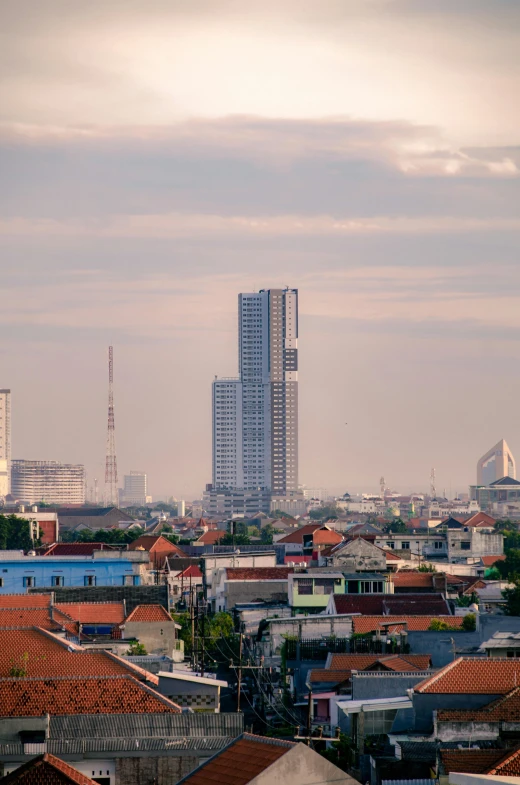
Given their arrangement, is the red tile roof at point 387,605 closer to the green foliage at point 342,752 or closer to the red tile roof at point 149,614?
the red tile roof at point 149,614

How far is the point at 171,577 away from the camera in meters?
74.5

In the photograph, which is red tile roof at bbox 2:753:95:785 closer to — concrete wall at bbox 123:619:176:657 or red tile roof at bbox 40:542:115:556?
concrete wall at bbox 123:619:176:657

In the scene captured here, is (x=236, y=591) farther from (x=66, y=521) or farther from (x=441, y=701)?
(x=66, y=521)

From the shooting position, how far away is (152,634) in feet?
137

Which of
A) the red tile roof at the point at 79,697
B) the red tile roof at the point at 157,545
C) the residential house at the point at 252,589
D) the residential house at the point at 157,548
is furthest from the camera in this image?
the red tile roof at the point at 157,545

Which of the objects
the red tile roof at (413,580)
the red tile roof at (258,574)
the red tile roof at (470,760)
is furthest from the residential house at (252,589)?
the red tile roof at (470,760)

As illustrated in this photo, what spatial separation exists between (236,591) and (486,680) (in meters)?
32.8

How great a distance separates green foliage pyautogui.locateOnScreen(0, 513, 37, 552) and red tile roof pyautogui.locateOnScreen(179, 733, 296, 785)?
3414 inches

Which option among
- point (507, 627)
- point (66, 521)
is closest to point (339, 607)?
point (507, 627)

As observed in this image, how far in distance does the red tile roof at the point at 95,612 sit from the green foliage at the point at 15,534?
5961 centimetres

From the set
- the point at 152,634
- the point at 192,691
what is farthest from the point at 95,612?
the point at 192,691

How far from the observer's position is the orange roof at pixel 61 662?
27.8 metres

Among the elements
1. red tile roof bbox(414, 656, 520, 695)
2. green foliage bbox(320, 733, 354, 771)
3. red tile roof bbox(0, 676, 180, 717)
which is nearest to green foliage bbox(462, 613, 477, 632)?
red tile roof bbox(414, 656, 520, 695)

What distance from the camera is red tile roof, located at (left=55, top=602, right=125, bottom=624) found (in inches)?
1722
